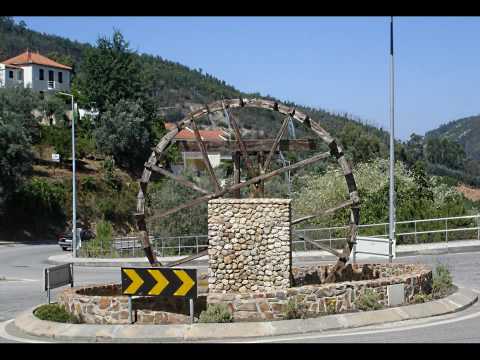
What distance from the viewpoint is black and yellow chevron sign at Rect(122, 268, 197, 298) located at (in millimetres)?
14711

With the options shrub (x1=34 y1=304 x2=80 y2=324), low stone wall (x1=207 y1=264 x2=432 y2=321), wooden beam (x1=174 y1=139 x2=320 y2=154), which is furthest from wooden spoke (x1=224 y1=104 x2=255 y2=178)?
shrub (x1=34 y1=304 x2=80 y2=324)

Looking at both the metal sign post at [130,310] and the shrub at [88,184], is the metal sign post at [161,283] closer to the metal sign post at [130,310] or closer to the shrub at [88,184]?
the metal sign post at [130,310]

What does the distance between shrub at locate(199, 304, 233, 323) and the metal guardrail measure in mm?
16436

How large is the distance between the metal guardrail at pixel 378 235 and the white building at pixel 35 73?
52611 millimetres

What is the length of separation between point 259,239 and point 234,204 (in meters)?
0.97

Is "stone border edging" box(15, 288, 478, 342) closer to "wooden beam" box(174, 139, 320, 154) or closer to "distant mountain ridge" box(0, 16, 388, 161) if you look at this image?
"wooden beam" box(174, 139, 320, 154)

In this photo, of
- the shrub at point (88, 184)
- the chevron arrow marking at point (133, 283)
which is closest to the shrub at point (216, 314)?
the chevron arrow marking at point (133, 283)

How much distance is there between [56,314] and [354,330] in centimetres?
609

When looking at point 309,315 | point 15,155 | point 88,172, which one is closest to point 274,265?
point 309,315

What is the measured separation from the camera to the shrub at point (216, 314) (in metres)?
14.7

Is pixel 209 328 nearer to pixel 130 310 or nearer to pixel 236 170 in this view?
pixel 130 310

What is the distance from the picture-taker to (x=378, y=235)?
111ft
